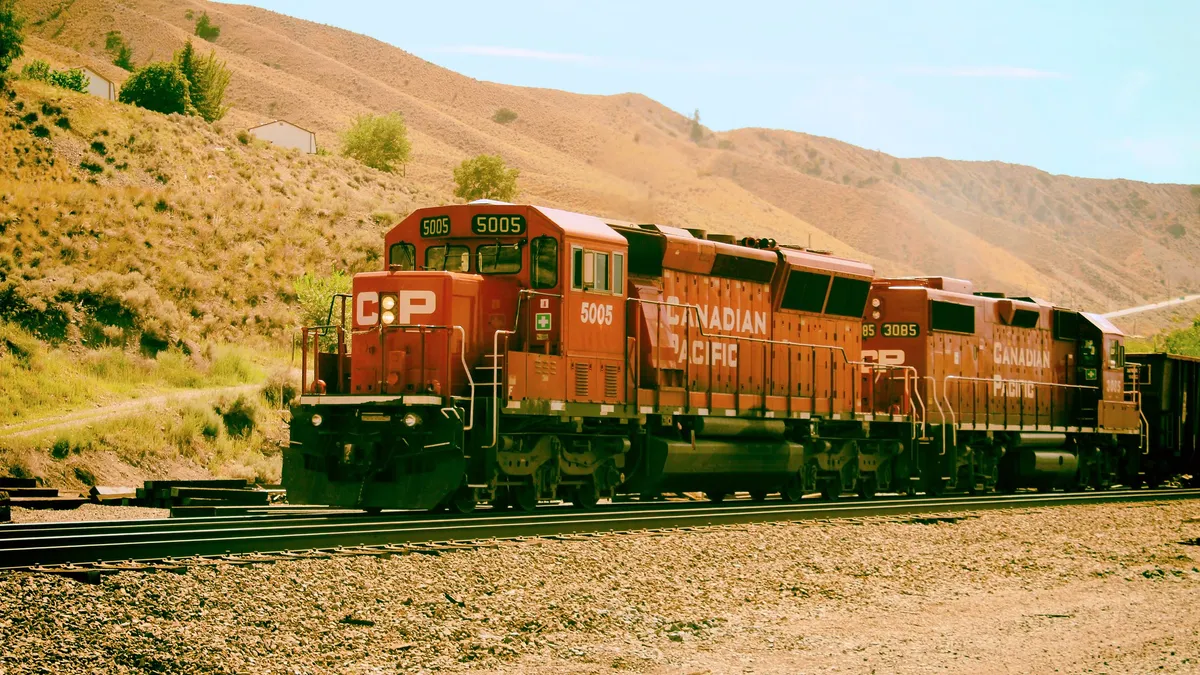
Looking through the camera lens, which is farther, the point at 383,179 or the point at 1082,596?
the point at 383,179

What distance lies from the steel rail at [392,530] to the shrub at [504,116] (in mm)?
121424

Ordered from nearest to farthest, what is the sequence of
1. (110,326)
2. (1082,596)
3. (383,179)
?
(1082,596) → (110,326) → (383,179)

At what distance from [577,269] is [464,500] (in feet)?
10.5

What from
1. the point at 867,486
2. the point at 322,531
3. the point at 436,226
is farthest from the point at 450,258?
the point at 867,486

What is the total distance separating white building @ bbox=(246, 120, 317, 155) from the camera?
91562mm

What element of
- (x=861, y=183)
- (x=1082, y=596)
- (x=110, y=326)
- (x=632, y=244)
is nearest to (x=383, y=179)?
(x=110, y=326)

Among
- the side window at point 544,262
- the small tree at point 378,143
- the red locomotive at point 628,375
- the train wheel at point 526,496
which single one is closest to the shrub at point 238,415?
the red locomotive at point 628,375

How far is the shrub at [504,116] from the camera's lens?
13775 cm

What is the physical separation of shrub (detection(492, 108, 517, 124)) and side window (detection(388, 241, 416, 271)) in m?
124

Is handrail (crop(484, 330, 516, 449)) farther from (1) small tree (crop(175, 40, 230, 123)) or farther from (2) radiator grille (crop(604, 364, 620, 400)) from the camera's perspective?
(1) small tree (crop(175, 40, 230, 123))

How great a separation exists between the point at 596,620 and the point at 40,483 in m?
12.6

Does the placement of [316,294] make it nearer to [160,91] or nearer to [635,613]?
[635,613]

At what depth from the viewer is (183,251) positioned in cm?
4400

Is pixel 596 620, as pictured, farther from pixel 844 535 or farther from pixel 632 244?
pixel 632 244
